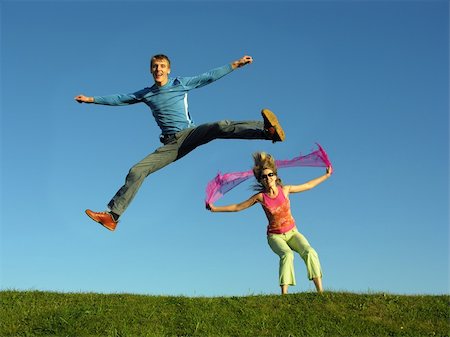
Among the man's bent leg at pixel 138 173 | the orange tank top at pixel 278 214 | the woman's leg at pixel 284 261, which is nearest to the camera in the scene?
the man's bent leg at pixel 138 173

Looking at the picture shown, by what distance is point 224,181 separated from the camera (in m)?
12.0

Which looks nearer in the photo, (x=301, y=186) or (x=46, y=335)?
(x=46, y=335)

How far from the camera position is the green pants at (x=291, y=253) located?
36.2ft

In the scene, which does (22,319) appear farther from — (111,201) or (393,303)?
(393,303)

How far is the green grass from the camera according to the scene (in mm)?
9633

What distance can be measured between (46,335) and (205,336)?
2517 mm

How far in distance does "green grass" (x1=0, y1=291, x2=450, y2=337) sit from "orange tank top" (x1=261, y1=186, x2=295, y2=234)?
1.31 m

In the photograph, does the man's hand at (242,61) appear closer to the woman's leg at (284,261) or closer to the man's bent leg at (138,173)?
the man's bent leg at (138,173)

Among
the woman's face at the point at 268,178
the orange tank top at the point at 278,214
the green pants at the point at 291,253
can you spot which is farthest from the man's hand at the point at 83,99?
the green pants at the point at 291,253

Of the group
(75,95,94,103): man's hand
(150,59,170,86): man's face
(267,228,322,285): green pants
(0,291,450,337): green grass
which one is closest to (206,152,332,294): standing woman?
(267,228,322,285): green pants

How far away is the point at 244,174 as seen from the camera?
12.2m

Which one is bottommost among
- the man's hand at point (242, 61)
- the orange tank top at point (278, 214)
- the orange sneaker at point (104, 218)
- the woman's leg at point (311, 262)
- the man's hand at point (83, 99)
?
the woman's leg at point (311, 262)

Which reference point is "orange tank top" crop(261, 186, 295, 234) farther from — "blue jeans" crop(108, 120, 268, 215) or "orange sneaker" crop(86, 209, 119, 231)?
"orange sneaker" crop(86, 209, 119, 231)

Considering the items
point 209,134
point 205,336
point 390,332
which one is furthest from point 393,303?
point 209,134
